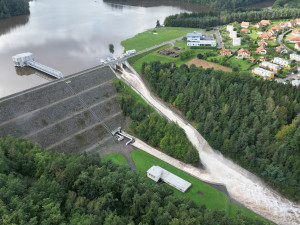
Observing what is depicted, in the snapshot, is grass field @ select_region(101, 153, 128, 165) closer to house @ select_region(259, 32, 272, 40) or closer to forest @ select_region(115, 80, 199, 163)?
forest @ select_region(115, 80, 199, 163)

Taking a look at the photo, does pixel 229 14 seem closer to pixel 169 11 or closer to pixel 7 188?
pixel 169 11

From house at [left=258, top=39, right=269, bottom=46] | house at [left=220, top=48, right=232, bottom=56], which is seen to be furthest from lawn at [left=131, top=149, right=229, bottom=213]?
house at [left=258, top=39, right=269, bottom=46]

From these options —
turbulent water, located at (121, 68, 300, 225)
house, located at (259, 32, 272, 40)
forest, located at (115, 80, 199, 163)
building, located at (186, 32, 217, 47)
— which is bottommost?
turbulent water, located at (121, 68, 300, 225)

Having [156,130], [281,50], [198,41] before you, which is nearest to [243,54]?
[281,50]

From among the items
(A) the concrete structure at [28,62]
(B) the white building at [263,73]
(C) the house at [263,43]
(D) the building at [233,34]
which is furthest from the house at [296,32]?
(A) the concrete structure at [28,62]

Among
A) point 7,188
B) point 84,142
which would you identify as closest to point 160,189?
point 7,188

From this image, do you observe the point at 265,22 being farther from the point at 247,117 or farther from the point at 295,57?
the point at 247,117
